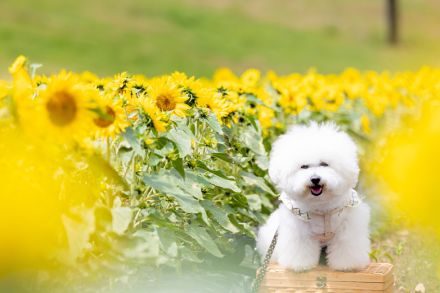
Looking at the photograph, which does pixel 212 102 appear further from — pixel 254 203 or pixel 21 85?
pixel 21 85

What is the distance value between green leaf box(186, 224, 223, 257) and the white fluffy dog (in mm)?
432

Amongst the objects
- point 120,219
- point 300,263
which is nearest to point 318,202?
point 300,263

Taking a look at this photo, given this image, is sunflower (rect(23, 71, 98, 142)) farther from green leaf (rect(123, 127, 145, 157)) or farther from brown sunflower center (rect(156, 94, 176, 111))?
brown sunflower center (rect(156, 94, 176, 111))

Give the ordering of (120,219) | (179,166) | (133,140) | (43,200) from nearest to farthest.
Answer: (43,200) → (120,219) → (133,140) → (179,166)

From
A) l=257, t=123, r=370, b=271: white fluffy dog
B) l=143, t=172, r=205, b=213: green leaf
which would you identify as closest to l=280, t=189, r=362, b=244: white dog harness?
l=257, t=123, r=370, b=271: white fluffy dog

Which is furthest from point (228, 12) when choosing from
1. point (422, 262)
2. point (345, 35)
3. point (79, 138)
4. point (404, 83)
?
point (79, 138)

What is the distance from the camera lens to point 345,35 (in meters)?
31.7

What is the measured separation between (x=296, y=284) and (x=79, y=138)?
1.73 metres

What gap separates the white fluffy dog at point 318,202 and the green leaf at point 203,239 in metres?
0.43

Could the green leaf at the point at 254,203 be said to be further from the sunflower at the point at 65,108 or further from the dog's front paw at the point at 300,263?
the sunflower at the point at 65,108

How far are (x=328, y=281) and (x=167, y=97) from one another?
1.12 meters

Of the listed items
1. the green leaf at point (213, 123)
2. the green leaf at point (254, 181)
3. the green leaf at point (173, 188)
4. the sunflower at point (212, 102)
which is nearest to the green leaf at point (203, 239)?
the green leaf at point (173, 188)

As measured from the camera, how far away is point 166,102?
3.67 metres

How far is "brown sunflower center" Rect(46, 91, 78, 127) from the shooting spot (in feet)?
8.04
